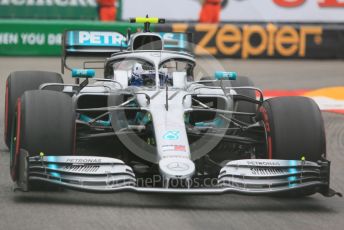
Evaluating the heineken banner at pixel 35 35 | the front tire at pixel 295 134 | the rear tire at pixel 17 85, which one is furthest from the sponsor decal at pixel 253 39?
the front tire at pixel 295 134

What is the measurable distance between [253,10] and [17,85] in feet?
46.0

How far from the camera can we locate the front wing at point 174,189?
23.7 ft

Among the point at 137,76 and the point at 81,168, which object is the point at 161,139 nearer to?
the point at 81,168

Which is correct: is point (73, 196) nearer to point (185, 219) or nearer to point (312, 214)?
point (185, 219)

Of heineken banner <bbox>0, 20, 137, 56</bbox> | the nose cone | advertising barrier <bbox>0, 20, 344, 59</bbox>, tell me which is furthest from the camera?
advertising barrier <bbox>0, 20, 344, 59</bbox>

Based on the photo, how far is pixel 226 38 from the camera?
20.9 metres

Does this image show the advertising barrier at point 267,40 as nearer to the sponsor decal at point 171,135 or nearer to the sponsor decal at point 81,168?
the sponsor decal at point 171,135

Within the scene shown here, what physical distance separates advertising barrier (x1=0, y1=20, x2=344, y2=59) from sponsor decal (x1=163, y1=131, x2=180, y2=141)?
502 inches

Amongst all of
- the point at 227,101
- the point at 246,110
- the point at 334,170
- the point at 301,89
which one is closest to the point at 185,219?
the point at 227,101

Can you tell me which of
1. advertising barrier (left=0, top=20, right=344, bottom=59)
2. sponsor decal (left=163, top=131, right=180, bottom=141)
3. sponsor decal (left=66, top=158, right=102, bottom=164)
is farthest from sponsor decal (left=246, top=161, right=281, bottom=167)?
advertising barrier (left=0, top=20, right=344, bottom=59)

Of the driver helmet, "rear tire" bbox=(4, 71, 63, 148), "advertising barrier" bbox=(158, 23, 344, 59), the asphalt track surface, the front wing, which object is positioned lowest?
the asphalt track surface

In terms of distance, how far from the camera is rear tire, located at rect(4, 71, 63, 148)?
988 cm

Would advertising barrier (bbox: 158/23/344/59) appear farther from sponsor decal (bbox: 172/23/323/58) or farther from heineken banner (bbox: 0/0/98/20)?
heineken banner (bbox: 0/0/98/20)

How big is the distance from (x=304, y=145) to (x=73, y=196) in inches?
78.8
